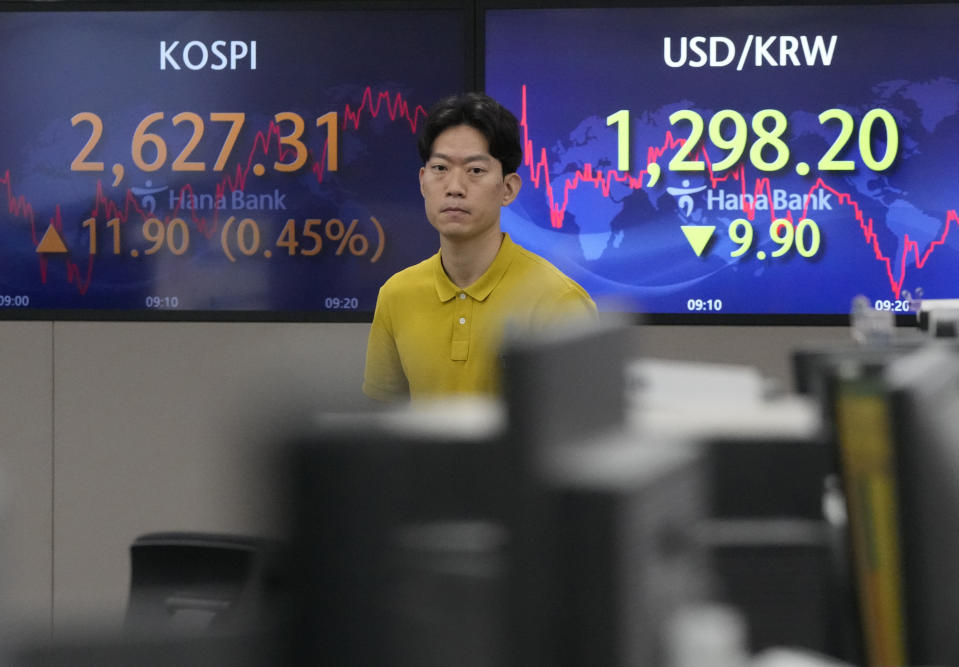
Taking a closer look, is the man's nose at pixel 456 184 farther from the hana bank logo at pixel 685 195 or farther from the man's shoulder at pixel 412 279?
the hana bank logo at pixel 685 195

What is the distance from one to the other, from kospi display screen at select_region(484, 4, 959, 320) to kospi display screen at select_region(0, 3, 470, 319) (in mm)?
283

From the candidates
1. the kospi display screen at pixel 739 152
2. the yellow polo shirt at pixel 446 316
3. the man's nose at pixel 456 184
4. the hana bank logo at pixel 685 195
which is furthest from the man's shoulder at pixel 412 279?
the hana bank logo at pixel 685 195

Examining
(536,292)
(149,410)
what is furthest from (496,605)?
(149,410)

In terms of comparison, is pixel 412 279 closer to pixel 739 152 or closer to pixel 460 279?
pixel 460 279

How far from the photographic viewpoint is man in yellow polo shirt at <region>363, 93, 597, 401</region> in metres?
1.85

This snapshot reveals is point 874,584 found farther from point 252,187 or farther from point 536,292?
point 252,187

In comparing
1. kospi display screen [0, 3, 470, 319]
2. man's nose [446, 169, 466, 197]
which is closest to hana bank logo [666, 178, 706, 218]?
kospi display screen [0, 3, 470, 319]

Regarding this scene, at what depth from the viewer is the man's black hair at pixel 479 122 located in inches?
77.9

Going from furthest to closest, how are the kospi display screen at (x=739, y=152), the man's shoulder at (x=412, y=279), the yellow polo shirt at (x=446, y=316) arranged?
the kospi display screen at (x=739, y=152), the man's shoulder at (x=412, y=279), the yellow polo shirt at (x=446, y=316)

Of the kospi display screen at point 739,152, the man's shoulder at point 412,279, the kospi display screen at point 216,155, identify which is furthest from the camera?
the kospi display screen at point 216,155

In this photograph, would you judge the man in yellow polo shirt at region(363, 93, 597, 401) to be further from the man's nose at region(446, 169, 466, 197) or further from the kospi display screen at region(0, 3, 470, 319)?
the kospi display screen at region(0, 3, 470, 319)

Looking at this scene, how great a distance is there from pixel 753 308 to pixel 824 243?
23cm

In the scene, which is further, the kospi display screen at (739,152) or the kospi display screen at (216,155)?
the kospi display screen at (216,155)

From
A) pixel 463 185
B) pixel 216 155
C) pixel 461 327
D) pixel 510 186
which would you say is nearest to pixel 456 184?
pixel 463 185
